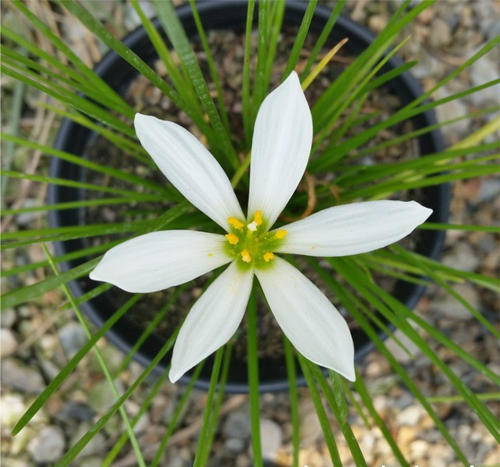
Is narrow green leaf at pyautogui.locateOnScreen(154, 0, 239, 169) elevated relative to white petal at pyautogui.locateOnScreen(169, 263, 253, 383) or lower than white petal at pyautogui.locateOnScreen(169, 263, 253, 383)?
elevated

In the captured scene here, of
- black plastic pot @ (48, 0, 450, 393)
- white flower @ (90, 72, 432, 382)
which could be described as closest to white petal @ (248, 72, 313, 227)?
white flower @ (90, 72, 432, 382)

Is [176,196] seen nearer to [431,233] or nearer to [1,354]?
[431,233]

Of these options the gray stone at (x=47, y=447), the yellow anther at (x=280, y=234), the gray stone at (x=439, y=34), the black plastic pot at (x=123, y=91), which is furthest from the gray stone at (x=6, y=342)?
the gray stone at (x=439, y=34)

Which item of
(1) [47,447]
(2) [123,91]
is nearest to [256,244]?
(2) [123,91]

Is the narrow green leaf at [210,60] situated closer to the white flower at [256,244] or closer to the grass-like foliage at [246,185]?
the grass-like foliage at [246,185]

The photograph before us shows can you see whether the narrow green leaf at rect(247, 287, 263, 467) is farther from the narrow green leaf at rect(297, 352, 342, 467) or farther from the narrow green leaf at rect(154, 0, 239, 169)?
the narrow green leaf at rect(154, 0, 239, 169)
